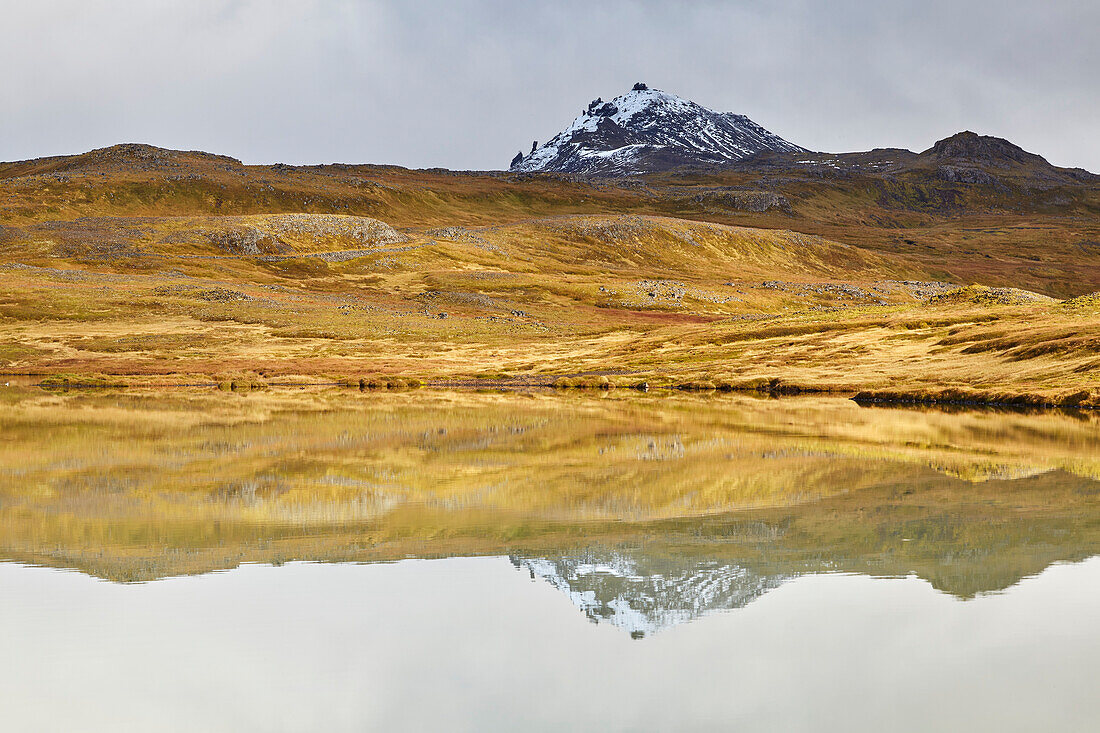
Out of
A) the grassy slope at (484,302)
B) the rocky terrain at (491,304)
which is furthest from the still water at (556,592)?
the grassy slope at (484,302)

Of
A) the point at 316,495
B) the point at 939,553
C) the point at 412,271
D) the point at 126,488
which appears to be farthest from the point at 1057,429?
the point at 412,271

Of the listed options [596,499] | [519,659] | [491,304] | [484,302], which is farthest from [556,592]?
Result: [484,302]

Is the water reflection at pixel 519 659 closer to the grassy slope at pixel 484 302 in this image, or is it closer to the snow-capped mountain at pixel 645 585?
the snow-capped mountain at pixel 645 585

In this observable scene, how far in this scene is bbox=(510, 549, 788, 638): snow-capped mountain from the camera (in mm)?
10953

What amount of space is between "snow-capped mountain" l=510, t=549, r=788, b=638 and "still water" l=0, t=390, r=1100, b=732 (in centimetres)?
6

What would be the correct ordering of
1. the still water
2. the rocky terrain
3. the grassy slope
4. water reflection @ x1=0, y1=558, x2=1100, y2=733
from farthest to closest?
the grassy slope → the rocky terrain → the still water → water reflection @ x1=0, y1=558, x2=1100, y2=733

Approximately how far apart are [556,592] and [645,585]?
111 centimetres

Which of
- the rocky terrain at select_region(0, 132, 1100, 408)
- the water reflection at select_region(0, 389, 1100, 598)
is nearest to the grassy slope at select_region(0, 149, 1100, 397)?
the rocky terrain at select_region(0, 132, 1100, 408)

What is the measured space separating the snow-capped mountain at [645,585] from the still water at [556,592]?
58 mm

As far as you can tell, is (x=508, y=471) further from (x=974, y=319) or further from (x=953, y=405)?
(x=974, y=319)

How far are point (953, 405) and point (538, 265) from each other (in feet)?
364

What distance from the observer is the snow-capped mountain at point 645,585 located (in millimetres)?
10953

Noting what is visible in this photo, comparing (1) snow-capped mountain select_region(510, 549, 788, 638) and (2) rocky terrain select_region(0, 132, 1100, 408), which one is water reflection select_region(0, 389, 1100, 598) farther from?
(2) rocky terrain select_region(0, 132, 1100, 408)

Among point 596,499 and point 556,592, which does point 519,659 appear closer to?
point 556,592
